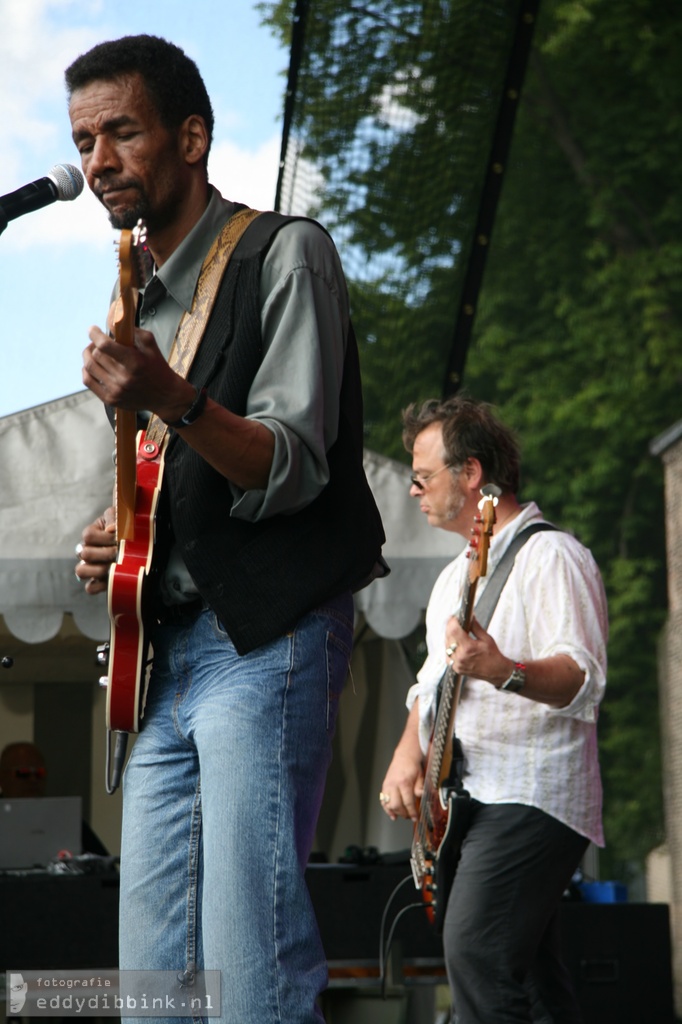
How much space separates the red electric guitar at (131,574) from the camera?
200cm

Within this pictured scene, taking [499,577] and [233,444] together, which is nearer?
[233,444]

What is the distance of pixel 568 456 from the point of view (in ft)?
80.9

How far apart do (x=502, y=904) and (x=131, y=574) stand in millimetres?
1827

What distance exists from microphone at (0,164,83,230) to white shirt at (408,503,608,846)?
1699 mm

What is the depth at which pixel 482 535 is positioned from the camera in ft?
12.0

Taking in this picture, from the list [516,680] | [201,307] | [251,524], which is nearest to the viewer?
[251,524]

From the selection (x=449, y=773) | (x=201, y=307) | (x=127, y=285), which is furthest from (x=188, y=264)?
(x=449, y=773)

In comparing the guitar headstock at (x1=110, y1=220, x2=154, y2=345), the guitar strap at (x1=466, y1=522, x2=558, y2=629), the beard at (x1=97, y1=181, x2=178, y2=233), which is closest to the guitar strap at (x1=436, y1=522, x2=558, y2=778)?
the guitar strap at (x1=466, y1=522, x2=558, y2=629)

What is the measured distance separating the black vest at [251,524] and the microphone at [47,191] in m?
0.63

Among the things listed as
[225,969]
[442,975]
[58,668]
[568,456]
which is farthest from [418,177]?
[568,456]

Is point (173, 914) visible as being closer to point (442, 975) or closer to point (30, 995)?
point (30, 995)

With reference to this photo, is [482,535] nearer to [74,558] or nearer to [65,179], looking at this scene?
[65,179]

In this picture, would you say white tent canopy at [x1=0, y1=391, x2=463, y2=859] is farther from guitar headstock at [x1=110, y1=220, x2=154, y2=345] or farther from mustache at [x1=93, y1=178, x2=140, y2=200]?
guitar headstock at [x1=110, y1=220, x2=154, y2=345]

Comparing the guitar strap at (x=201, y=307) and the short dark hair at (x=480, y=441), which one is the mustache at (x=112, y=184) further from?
the short dark hair at (x=480, y=441)
